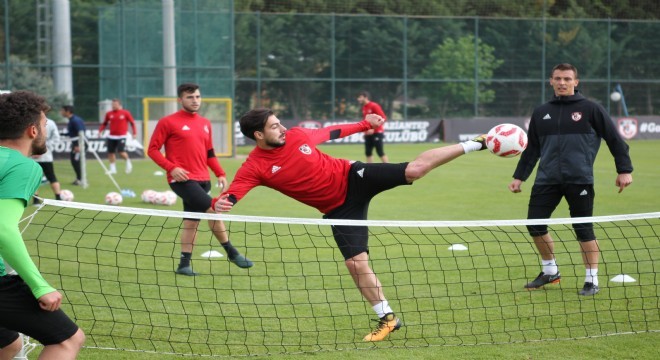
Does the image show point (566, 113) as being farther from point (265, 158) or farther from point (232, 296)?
point (232, 296)

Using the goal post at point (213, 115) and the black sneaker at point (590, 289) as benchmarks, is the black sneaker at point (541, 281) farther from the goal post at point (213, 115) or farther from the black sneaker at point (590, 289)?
the goal post at point (213, 115)

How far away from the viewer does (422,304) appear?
331 inches

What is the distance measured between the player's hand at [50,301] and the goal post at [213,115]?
→ 85.6 feet

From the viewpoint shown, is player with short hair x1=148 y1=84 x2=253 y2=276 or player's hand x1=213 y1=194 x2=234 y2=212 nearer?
player's hand x1=213 y1=194 x2=234 y2=212

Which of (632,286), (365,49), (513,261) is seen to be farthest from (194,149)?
(365,49)

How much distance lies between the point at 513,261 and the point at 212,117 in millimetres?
21466

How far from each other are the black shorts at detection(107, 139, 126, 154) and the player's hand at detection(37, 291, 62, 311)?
68.3 feet

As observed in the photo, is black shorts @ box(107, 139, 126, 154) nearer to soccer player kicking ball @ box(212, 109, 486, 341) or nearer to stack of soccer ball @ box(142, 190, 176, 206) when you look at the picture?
stack of soccer ball @ box(142, 190, 176, 206)

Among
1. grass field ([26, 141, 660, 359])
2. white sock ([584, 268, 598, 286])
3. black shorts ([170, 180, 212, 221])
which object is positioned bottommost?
grass field ([26, 141, 660, 359])

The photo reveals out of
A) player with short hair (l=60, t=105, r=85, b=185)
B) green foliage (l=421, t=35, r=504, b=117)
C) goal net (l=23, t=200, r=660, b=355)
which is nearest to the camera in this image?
goal net (l=23, t=200, r=660, b=355)

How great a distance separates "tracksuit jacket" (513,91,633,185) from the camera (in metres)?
8.66

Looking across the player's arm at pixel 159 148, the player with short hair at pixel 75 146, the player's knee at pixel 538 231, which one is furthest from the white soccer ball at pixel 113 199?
the player's knee at pixel 538 231

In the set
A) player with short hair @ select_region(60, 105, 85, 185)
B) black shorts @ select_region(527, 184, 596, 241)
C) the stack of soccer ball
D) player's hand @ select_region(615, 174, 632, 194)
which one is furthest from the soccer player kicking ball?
player with short hair @ select_region(60, 105, 85, 185)

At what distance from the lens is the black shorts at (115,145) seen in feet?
82.5
